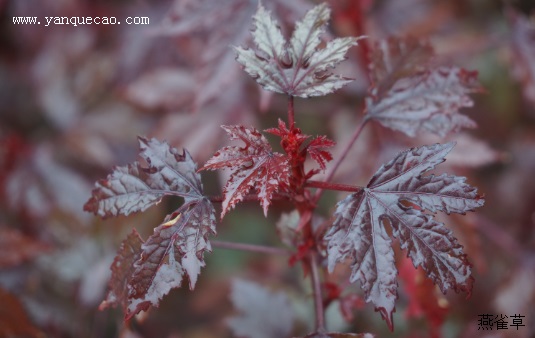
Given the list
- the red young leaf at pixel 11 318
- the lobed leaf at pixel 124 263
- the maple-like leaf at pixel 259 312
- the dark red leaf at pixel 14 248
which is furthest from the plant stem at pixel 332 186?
the dark red leaf at pixel 14 248

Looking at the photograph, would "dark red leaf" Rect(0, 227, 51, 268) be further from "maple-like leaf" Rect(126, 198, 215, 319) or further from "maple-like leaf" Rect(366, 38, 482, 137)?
"maple-like leaf" Rect(366, 38, 482, 137)

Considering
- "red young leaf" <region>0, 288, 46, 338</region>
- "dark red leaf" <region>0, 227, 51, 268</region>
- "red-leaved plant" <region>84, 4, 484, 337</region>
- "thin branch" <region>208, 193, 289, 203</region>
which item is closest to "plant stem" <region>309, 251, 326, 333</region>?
"red-leaved plant" <region>84, 4, 484, 337</region>

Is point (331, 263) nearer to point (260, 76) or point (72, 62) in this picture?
point (260, 76)

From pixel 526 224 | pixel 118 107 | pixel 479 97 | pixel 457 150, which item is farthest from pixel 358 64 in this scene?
pixel 118 107

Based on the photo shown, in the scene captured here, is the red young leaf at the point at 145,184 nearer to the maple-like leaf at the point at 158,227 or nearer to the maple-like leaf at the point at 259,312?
the maple-like leaf at the point at 158,227

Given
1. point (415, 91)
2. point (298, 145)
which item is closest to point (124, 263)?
point (298, 145)

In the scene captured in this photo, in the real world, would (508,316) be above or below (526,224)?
below
